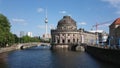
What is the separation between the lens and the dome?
179875 mm

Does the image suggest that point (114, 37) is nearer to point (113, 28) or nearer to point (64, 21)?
point (113, 28)

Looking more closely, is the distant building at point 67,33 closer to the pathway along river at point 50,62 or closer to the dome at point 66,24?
the dome at point 66,24

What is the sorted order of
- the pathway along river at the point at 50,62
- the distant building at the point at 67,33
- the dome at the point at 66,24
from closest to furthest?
the pathway along river at the point at 50,62 → the distant building at the point at 67,33 → the dome at the point at 66,24

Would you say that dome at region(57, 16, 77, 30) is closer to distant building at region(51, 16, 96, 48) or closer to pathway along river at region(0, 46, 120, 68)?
distant building at region(51, 16, 96, 48)

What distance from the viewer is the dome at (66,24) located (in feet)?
590

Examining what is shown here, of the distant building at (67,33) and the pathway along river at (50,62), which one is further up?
the distant building at (67,33)

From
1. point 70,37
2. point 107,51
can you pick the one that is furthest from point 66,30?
point 107,51

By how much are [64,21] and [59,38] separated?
12.2 m

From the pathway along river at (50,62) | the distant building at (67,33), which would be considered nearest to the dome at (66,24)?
the distant building at (67,33)

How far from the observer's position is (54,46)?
Result: 158 m

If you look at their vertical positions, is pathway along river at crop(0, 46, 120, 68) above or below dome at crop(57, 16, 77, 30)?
below

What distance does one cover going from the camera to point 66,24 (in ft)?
591

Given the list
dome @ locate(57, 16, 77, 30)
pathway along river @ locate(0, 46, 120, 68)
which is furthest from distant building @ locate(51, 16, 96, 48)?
pathway along river @ locate(0, 46, 120, 68)

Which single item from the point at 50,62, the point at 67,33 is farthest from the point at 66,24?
the point at 50,62
